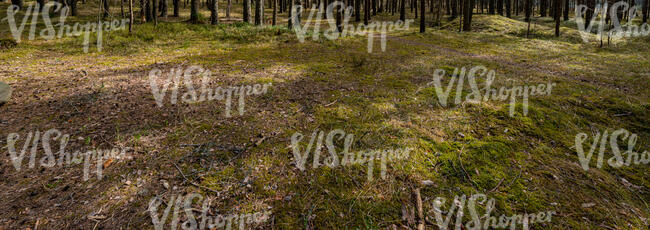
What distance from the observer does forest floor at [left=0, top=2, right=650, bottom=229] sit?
327 cm

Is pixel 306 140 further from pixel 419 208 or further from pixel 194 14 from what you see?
pixel 194 14

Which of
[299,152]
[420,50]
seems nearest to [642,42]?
[420,50]

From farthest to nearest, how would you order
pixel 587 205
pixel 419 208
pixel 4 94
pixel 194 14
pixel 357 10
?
1. pixel 357 10
2. pixel 194 14
3. pixel 4 94
4. pixel 587 205
5. pixel 419 208

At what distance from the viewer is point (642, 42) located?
1889 centimetres

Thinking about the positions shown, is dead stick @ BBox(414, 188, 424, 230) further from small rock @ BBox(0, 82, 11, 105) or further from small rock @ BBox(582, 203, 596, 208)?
small rock @ BBox(0, 82, 11, 105)

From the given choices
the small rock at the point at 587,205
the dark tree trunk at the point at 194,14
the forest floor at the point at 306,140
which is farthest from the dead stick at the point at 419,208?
the dark tree trunk at the point at 194,14

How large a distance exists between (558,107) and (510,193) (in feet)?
14.3

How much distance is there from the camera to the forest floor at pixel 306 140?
3.27 meters

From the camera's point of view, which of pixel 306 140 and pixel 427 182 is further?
pixel 306 140

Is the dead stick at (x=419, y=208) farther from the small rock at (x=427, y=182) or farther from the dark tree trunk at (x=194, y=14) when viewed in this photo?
the dark tree trunk at (x=194, y=14)

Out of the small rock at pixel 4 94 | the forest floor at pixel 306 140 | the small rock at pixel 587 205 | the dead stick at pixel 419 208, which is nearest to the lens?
the dead stick at pixel 419 208

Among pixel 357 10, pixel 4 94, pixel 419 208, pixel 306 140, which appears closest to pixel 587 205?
pixel 419 208

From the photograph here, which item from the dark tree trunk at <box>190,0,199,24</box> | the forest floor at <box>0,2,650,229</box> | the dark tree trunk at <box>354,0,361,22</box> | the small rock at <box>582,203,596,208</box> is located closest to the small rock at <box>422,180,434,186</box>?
the forest floor at <box>0,2,650,229</box>

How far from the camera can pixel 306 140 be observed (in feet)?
15.3
